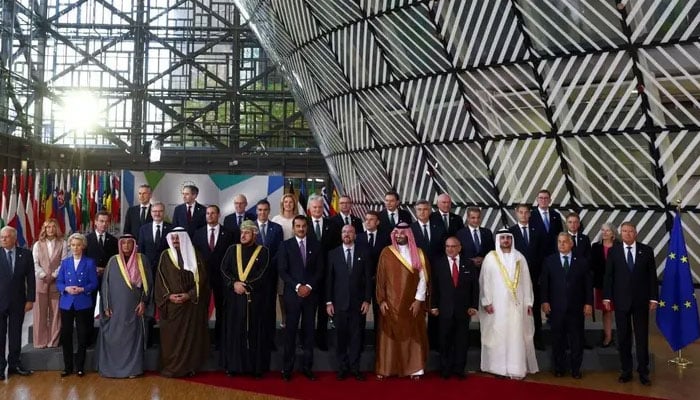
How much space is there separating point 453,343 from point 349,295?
1462 millimetres

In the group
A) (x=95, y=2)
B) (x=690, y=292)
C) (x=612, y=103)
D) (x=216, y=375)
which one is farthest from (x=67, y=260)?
(x=95, y=2)

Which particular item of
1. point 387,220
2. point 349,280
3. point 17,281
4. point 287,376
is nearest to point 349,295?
point 349,280

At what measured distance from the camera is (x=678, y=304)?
841 cm

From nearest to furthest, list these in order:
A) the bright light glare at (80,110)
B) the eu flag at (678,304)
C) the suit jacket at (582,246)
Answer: the suit jacket at (582,246) → the eu flag at (678,304) → the bright light glare at (80,110)

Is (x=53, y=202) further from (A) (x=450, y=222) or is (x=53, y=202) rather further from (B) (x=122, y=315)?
(A) (x=450, y=222)

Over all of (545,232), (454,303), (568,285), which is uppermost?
(545,232)

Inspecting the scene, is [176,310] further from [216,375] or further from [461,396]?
[461,396]

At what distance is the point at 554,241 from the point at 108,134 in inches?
1169

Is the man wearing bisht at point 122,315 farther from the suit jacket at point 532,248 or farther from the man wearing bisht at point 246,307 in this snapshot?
the suit jacket at point 532,248

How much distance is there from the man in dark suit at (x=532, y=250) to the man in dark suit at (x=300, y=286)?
9.11ft

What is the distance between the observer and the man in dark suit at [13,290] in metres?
7.24

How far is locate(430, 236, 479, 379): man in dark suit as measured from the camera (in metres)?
7.62

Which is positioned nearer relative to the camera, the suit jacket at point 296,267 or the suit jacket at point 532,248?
the suit jacket at point 296,267

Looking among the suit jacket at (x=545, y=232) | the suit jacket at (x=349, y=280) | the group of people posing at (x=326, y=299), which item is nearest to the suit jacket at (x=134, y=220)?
the group of people posing at (x=326, y=299)
